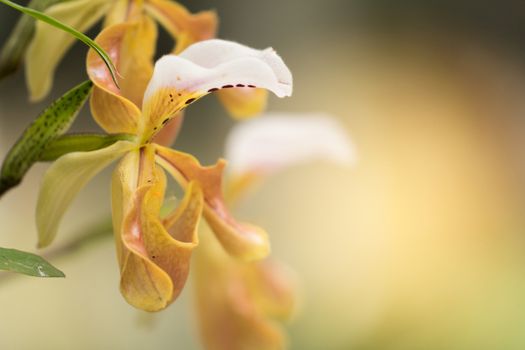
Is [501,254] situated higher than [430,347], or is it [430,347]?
[501,254]

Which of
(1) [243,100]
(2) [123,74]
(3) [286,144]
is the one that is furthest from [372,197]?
(2) [123,74]

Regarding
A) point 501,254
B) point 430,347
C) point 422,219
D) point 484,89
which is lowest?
point 430,347

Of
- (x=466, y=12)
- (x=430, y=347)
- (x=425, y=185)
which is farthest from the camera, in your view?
(x=466, y=12)

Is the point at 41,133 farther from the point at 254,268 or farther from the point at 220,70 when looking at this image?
the point at 254,268

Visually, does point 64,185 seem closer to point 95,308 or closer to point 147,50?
point 147,50

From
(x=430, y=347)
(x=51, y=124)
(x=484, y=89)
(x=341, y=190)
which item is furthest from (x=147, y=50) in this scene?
(x=484, y=89)

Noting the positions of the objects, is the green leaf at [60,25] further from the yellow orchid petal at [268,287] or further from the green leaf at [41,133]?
the yellow orchid petal at [268,287]

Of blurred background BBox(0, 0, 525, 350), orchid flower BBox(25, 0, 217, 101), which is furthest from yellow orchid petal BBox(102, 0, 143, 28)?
blurred background BBox(0, 0, 525, 350)

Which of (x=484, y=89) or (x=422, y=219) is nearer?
(x=422, y=219)
